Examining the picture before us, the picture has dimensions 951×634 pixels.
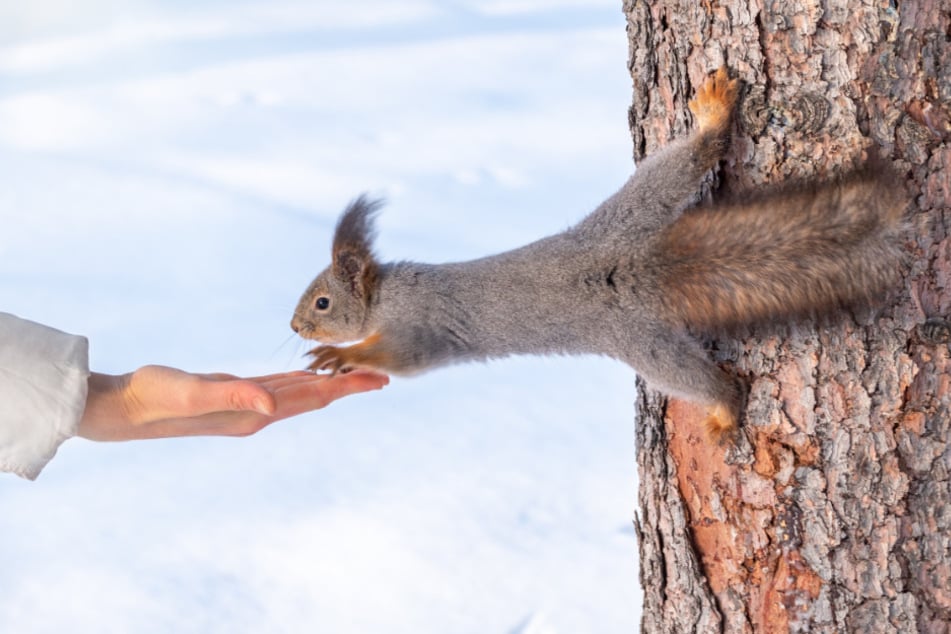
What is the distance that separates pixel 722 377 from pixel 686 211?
0.25m

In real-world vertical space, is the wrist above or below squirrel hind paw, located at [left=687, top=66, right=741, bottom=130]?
below

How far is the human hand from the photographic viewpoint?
1.47m

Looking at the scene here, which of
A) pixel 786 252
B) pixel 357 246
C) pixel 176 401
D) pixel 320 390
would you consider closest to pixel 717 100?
pixel 786 252

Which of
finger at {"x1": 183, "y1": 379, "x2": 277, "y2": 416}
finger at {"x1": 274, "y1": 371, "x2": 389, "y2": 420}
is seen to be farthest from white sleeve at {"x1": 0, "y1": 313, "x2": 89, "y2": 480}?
finger at {"x1": 274, "y1": 371, "x2": 389, "y2": 420}

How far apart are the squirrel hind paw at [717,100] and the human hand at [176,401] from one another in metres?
0.64

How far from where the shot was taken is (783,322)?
131 cm

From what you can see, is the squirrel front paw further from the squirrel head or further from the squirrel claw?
the squirrel head

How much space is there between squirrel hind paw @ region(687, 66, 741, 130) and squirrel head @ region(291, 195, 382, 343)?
0.57 metres

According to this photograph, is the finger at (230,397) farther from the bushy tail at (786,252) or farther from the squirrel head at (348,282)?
the bushy tail at (786,252)

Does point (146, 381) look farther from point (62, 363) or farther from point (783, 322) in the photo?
point (783, 322)

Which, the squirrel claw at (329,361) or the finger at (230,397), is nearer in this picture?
the finger at (230,397)

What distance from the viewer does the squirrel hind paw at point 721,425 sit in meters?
1.36

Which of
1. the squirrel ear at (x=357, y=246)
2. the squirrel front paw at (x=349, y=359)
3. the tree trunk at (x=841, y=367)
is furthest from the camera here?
the squirrel ear at (x=357, y=246)

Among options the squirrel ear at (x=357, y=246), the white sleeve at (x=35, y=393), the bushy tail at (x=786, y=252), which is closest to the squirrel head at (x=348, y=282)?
the squirrel ear at (x=357, y=246)
